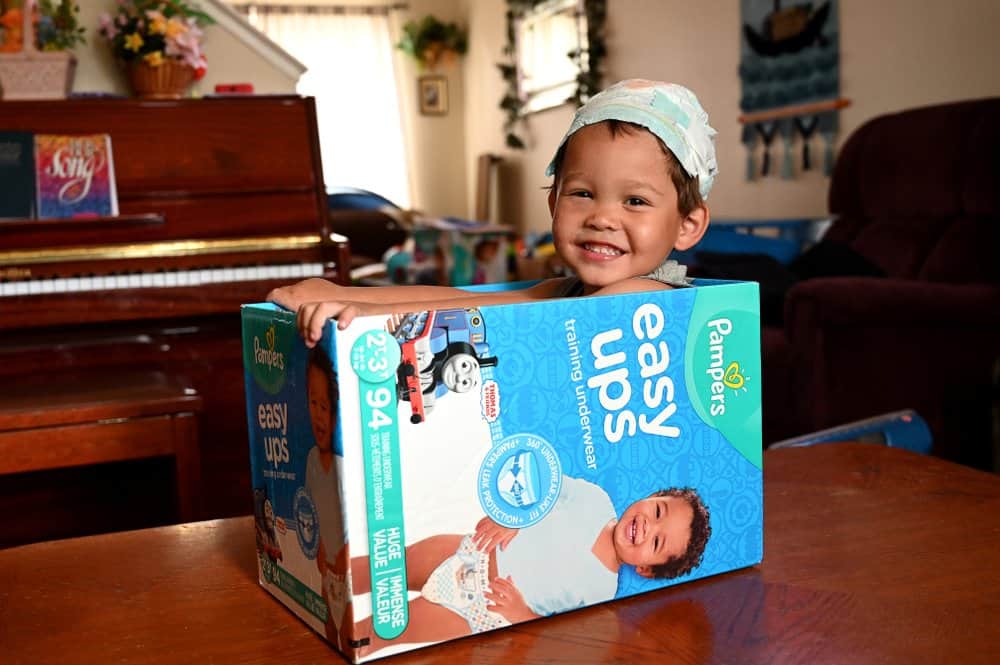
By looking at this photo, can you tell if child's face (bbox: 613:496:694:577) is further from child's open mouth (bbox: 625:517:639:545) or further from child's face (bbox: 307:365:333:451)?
child's face (bbox: 307:365:333:451)

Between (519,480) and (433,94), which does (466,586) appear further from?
(433,94)


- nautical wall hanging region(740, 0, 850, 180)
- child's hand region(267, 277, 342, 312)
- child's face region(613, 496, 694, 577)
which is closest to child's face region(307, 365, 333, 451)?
child's hand region(267, 277, 342, 312)

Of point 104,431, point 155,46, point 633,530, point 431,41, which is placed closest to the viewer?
point 633,530

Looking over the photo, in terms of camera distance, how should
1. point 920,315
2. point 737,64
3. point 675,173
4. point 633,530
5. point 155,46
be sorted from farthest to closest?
1. point 737,64
2. point 155,46
3. point 920,315
4. point 675,173
5. point 633,530

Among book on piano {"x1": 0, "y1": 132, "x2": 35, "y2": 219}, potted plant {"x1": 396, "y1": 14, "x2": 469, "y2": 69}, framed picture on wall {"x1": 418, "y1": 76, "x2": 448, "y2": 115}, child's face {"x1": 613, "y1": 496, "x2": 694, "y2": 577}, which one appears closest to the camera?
child's face {"x1": 613, "y1": 496, "x2": 694, "y2": 577}

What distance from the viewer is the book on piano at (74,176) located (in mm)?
2797

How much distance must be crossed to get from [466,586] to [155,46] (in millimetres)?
2854

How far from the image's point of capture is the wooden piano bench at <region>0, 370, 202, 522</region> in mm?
1980

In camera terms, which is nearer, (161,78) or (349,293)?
(349,293)

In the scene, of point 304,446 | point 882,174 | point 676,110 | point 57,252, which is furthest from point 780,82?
point 304,446

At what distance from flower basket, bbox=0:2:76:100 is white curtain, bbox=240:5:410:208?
6.77 m

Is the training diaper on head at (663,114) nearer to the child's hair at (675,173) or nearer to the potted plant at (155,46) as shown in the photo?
the child's hair at (675,173)

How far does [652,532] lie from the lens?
30.8 inches

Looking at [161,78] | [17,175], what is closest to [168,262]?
[17,175]
